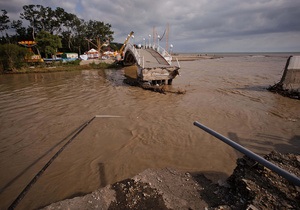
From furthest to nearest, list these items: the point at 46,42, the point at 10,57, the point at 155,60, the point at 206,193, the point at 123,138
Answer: the point at 46,42
the point at 10,57
the point at 155,60
the point at 123,138
the point at 206,193

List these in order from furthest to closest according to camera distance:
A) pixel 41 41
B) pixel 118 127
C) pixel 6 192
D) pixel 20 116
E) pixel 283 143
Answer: pixel 41 41
pixel 20 116
pixel 118 127
pixel 283 143
pixel 6 192

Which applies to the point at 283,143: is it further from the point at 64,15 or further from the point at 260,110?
the point at 64,15

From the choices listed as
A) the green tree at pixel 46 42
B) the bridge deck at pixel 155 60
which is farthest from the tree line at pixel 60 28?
the bridge deck at pixel 155 60

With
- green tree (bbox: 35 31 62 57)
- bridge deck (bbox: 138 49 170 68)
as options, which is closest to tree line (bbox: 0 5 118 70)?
green tree (bbox: 35 31 62 57)

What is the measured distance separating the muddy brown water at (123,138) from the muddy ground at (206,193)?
1312 mm

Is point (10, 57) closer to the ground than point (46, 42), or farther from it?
closer to the ground

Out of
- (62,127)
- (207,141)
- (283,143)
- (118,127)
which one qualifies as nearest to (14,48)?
(62,127)

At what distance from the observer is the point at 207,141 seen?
227 inches

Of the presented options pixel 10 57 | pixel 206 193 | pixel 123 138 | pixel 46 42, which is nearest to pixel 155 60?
pixel 123 138

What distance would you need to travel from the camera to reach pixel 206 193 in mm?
2762

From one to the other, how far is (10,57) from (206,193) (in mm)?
35980

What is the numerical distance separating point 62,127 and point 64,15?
181 feet

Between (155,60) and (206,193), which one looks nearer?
(206,193)

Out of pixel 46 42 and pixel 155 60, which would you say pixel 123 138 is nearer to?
pixel 155 60
